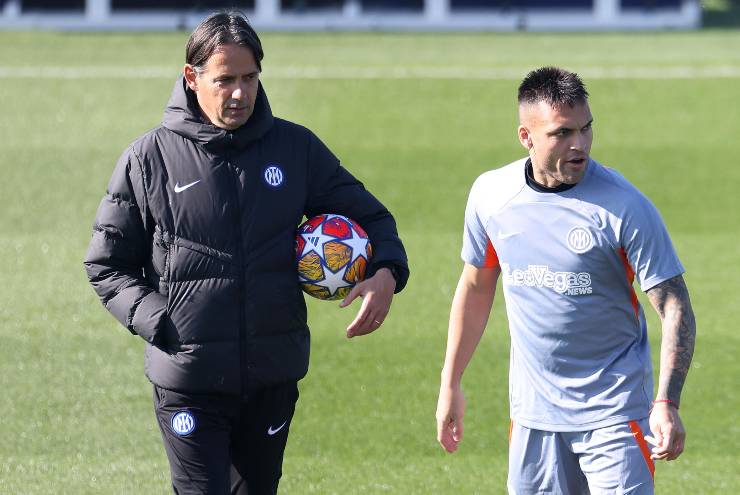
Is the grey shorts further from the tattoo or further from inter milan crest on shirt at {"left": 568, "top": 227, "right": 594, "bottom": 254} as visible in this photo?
inter milan crest on shirt at {"left": 568, "top": 227, "right": 594, "bottom": 254}

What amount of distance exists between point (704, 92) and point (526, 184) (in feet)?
52.2

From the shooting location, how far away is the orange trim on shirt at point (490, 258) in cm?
518

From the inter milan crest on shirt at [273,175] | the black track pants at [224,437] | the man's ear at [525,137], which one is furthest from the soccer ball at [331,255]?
the man's ear at [525,137]

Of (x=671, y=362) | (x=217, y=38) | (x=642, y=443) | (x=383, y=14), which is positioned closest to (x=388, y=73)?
(x=383, y=14)

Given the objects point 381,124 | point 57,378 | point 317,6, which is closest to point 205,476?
point 57,378

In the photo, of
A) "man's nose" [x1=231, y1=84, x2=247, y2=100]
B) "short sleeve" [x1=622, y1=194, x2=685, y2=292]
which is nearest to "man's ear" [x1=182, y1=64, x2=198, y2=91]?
"man's nose" [x1=231, y1=84, x2=247, y2=100]

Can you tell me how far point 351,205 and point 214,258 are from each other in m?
0.65

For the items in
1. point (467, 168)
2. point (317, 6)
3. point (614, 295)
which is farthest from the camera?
point (317, 6)

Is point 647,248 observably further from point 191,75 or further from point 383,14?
point 383,14

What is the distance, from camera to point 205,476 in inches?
199

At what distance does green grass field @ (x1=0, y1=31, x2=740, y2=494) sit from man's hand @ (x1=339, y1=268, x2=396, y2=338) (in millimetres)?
2354

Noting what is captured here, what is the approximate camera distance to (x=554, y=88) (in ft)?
15.9

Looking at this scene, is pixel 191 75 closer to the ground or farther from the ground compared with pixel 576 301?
farther from the ground

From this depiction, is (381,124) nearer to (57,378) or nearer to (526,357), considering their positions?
(57,378)
